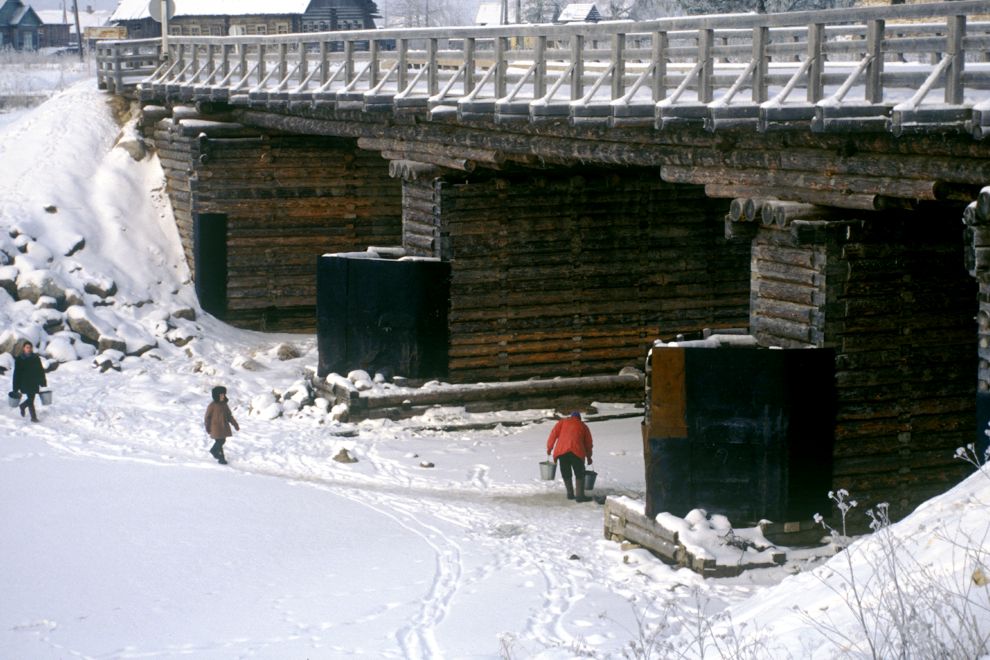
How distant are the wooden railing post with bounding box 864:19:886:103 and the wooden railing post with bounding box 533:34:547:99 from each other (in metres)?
5.28

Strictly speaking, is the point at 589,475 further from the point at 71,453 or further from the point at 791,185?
the point at 71,453

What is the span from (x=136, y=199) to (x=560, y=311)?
1178 centimetres

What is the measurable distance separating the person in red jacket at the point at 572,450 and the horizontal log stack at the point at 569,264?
17.2 feet

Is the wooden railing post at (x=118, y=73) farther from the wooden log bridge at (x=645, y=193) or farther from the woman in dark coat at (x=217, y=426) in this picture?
the woman in dark coat at (x=217, y=426)

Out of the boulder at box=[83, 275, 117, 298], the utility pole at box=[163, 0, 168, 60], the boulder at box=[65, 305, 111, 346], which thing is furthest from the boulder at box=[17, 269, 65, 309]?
the utility pole at box=[163, 0, 168, 60]

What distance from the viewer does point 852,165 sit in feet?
40.8

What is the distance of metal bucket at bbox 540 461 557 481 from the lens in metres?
16.4

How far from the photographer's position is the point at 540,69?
16297 mm

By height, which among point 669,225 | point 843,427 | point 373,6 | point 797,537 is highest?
point 373,6

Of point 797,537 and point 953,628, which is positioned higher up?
point 953,628

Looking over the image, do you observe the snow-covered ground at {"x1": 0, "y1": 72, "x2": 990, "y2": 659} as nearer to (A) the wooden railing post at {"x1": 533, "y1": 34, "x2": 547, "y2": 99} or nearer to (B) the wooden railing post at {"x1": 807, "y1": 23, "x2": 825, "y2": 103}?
(B) the wooden railing post at {"x1": 807, "y1": 23, "x2": 825, "y2": 103}

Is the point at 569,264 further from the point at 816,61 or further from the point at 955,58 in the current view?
the point at 955,58

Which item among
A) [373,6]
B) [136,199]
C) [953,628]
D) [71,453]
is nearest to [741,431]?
[953,628]

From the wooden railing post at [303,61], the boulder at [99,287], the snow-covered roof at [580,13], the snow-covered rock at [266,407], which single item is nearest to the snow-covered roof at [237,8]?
the snow-covered roof at [580,13]
